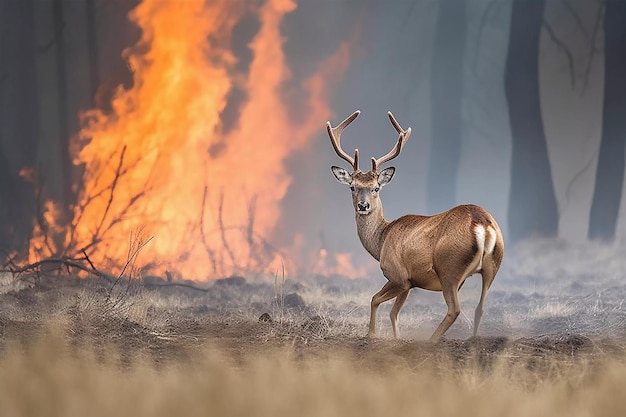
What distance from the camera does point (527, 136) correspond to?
18.2 metres

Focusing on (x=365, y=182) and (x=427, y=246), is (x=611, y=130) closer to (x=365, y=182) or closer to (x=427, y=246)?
(x=365, y=182)

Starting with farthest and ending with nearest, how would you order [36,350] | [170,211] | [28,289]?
[170,211] < [28,289] < [36,350]

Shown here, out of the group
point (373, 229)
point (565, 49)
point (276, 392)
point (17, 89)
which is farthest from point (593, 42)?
point (276, 392)

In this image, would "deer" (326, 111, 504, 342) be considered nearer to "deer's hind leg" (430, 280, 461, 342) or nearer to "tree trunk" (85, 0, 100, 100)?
"deer's hind leg" (430, 280, 461, 342)

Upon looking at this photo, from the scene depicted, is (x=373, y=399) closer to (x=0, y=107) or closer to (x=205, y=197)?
(x=205, y=197)

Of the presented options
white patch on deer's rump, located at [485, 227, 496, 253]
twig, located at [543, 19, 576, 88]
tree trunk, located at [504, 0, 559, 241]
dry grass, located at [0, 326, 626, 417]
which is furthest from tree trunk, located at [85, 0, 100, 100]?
dry grass, located at [0, 326, 626, 417]

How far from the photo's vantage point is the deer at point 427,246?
867 centimetres

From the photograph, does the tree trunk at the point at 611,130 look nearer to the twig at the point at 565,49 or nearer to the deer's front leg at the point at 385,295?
the twig at the point at 565,49

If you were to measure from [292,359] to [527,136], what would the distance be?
12025 mm

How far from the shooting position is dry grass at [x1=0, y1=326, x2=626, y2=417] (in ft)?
16.5

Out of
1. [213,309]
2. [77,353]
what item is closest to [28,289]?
[213,309]

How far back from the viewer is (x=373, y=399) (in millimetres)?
5234

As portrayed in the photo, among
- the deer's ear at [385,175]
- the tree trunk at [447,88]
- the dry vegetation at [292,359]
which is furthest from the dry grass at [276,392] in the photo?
the tree trunk at [447,88]

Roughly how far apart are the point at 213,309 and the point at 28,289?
2.57 meters
